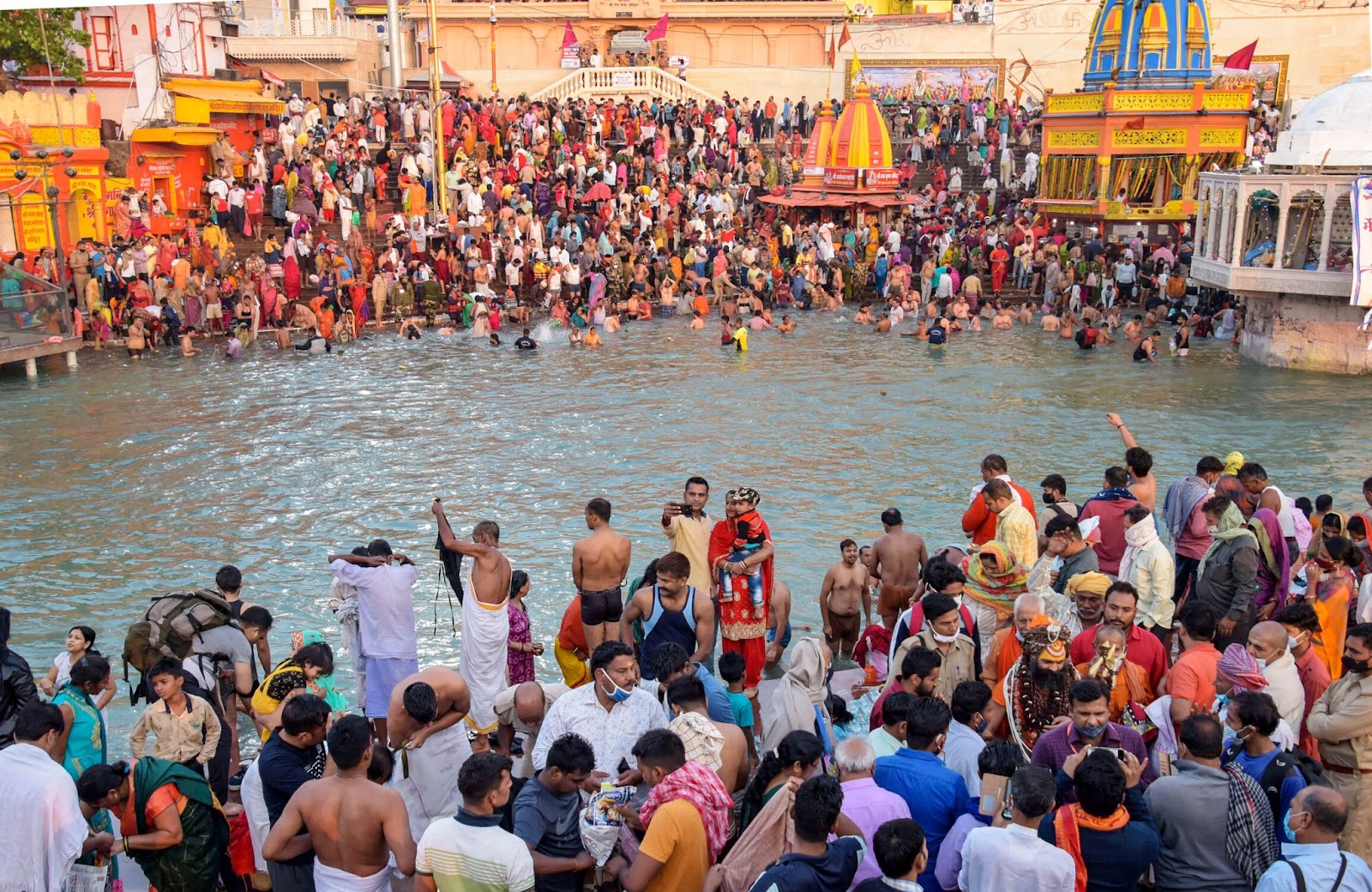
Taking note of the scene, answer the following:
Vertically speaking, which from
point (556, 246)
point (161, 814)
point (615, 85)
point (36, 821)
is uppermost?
point (615, 85)

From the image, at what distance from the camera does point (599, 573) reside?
25.2 feet

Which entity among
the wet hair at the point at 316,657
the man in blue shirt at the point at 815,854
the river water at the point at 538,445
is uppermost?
the man in blue shirt at the point at 815,854

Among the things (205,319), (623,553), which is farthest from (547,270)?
(623,553)

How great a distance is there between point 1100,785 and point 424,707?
265 cm

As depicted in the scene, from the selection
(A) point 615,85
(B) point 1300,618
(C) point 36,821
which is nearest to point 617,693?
(C) point 36,821

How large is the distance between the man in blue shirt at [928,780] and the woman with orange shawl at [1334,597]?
2.77m

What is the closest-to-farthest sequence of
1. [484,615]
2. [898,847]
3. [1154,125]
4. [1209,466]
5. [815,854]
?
[898,847] → [815,854] → [484,615] → [1209,466] → [1154,125]

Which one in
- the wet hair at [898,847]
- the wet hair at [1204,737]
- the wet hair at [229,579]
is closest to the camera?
the wet hair at [898,847]

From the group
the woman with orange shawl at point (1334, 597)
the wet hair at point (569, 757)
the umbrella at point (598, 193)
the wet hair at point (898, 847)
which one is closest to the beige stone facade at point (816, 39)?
the umbrella at point (598, 193)

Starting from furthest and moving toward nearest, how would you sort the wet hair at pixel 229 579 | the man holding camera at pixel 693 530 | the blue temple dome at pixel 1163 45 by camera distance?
the blue temple dome at pixel 1163 45, the man holding camera at pixel 693 530, the wet hair at pixel 229 579

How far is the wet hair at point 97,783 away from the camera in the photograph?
4969 mm

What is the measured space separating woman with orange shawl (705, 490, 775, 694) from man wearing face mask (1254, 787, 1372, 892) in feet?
11.8

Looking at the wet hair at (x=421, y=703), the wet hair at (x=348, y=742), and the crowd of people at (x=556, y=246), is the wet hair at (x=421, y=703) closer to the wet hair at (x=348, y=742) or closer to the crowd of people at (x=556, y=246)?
the wet hair at (x=348, y=742)

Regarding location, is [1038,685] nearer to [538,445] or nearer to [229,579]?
[229,579]
